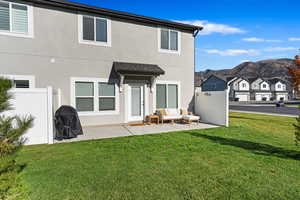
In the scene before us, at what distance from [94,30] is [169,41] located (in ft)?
15.6

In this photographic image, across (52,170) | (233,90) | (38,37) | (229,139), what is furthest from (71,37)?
(233,90)

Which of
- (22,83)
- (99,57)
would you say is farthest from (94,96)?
(22,83)

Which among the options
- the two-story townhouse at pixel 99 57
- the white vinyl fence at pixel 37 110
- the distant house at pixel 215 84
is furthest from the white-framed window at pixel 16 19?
the distant house at pixel 215 84

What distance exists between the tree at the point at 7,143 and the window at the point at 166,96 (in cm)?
839

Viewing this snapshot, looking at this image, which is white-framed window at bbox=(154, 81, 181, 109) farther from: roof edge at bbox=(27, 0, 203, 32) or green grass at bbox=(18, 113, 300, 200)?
green grass at bbox=(18, 113, 300, 200)

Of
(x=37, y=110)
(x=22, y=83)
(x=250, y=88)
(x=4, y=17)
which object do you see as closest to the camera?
(x=37, y=110)

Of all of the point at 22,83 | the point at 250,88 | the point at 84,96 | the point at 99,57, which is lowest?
the point at 84,96

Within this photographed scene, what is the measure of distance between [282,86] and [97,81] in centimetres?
6584

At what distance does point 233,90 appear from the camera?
47812 millimetres

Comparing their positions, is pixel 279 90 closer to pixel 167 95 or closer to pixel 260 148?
pixel 167 95

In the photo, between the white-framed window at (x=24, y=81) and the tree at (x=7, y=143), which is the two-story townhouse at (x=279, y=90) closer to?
the white-framed window at (x=24, y=81)

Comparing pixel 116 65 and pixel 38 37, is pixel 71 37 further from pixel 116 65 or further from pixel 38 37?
pixel 116 65

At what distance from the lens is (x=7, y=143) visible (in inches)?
84.8

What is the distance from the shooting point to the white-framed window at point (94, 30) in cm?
850
